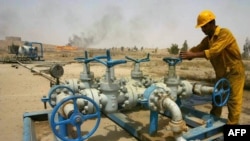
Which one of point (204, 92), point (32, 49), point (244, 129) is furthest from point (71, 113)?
point (32, 49)

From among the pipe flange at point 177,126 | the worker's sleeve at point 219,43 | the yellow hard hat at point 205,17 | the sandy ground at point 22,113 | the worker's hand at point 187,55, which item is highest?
the yellow hard hat at point 205,17

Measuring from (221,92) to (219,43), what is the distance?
671 mm

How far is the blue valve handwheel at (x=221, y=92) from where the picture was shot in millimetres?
3085

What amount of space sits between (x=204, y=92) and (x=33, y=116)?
2606 millimetres

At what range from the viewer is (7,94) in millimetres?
6266

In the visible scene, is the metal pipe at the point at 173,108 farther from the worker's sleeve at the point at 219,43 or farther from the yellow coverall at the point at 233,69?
the yellow coverall at the point at 233,69

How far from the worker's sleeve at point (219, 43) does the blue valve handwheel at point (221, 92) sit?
42cm

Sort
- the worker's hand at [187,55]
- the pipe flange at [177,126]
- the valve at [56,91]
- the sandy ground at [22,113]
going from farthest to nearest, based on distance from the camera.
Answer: the sandy ground at [22,113], the worker's hand at [187,55], the valve at [56,91], the pipe flange at [177,126]

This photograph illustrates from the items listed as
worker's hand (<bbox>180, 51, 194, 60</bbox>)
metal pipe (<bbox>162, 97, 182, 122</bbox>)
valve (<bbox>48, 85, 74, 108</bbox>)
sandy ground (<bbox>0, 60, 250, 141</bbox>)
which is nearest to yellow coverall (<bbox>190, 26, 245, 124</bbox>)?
worker's hand (<bbox>180, 51, 194, 60</bbox>)

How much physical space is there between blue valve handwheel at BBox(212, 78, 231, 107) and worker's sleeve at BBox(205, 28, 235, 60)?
420 millimetres

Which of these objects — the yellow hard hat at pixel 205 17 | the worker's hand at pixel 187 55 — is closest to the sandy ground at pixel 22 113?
the worker's hand at pixel 187 55

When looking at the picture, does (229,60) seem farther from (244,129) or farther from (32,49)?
(32,49)

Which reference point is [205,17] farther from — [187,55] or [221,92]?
[221,92]

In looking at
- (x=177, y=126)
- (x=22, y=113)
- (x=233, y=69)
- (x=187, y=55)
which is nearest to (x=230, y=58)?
(x=233, y=69)
